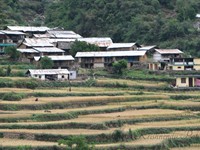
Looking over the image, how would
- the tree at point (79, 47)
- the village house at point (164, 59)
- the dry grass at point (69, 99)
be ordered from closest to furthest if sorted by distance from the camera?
1. the dry grass at point (69, 99)
2. the village house at point (164, 59)
3. the tree at point (79, 47)

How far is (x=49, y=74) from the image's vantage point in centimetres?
3966

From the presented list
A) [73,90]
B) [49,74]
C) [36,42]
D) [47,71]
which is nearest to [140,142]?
[73,90]

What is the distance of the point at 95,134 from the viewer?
27719 mm

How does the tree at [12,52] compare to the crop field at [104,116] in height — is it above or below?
above

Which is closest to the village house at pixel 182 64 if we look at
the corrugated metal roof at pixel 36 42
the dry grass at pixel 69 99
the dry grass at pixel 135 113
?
the dry grass at pixel 69 99

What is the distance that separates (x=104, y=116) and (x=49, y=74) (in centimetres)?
922

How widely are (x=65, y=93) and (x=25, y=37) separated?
14.7 metres

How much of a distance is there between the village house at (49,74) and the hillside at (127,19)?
477 inches

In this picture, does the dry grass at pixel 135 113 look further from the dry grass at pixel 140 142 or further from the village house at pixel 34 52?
the village house at pixel 34 52

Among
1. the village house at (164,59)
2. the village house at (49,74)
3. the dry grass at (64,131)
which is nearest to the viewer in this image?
the dry grass at (64,131)

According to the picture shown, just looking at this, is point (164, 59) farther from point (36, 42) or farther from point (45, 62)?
point (36, 42)

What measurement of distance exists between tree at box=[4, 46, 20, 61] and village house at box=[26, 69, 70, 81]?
12.2 feet

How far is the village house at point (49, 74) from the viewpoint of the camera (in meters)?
39.1

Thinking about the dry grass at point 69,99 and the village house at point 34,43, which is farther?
the village house at point 34,43
